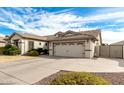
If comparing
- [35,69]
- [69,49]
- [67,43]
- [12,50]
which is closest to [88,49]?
[69,49]

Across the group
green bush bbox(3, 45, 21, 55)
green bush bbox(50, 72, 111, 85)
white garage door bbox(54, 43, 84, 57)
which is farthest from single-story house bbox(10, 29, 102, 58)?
green bush bbox(50, 72, 111, 85)

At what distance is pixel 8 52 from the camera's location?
70.4ft

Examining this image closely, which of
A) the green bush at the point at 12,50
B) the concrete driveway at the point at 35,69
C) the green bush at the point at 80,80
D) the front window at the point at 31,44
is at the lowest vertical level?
the concrete driveway at the point at 35,69

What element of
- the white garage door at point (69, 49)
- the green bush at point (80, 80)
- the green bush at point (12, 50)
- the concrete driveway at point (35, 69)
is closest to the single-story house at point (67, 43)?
the white garage door at point (69, 49)

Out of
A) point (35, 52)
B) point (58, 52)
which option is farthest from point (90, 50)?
point (35, 52)

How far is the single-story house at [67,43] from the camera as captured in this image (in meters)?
17.0

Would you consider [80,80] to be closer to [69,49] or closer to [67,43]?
[69,49]

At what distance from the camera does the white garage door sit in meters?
17.4

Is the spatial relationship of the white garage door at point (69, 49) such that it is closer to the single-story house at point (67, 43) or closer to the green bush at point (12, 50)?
the single-story house at point (67, 43)
